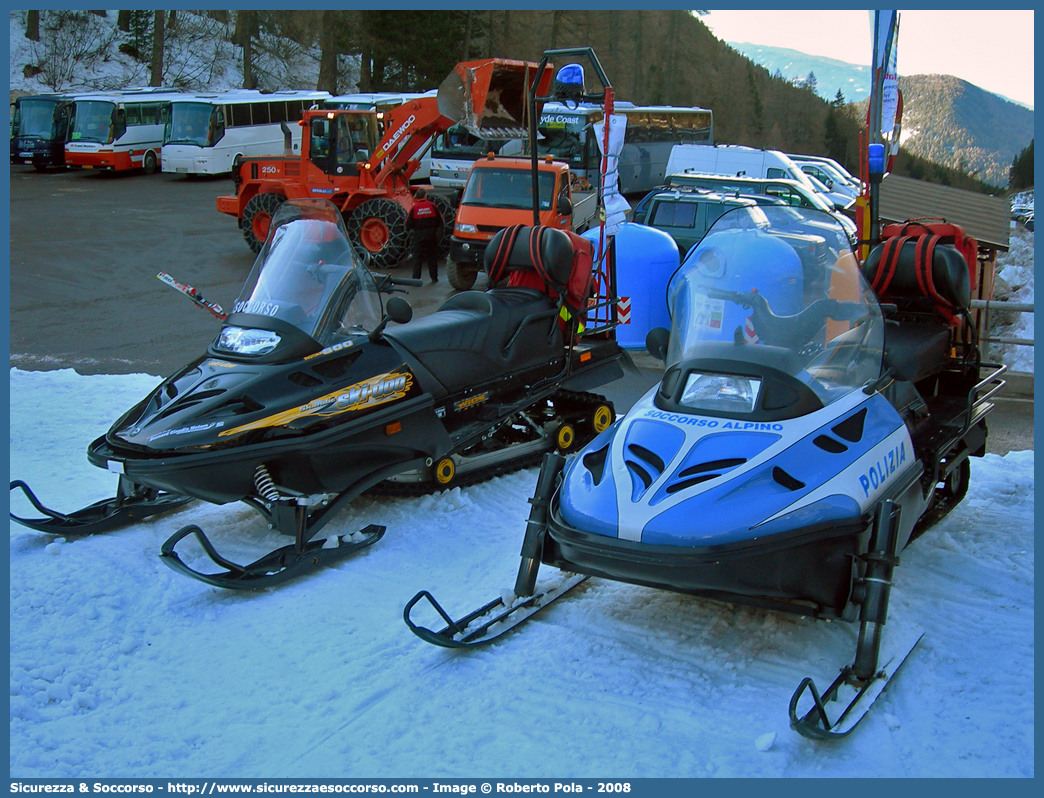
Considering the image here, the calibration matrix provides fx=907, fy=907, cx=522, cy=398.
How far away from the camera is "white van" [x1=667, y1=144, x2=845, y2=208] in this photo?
60.1 ft

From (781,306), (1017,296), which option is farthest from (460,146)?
(781,306)

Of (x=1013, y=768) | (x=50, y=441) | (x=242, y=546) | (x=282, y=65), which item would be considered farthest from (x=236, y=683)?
(x=282, y=65)

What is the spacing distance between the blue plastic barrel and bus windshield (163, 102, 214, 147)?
18.5 meters

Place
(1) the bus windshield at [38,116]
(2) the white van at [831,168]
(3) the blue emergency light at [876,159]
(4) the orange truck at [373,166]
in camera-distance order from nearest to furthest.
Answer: (3) the blue emergency light at [876,159] < (4) the orange truck at [373,166] < (2) the white van at [831,168] < (1) the bus windshield at [38,116]

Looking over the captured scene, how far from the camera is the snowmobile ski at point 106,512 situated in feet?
15.2

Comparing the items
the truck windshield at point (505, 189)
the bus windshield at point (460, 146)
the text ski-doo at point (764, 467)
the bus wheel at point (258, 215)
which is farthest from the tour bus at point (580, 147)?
the text ski-doo at point (764, 467)

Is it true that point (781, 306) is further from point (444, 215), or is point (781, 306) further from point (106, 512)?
point (444, 215)

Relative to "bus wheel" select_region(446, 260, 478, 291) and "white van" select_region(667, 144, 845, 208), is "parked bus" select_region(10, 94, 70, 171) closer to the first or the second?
"white van" select_region(667, 144, 845, 208)

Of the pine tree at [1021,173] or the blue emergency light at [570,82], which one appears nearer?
the blue emergency light at [570,82]

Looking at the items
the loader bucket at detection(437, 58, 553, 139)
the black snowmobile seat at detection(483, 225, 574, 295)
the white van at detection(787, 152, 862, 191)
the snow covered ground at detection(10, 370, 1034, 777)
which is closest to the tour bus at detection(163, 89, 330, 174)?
the loader bucket at detection(437, 58, 553, 139)

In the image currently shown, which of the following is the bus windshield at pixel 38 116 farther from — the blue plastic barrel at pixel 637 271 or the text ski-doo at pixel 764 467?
the text ski-doo at pixel 764 467

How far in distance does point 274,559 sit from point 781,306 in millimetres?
2618

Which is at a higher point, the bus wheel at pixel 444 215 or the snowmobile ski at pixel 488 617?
the bus wheel at pixel 444 215

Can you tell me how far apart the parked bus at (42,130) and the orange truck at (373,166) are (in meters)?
12.4
